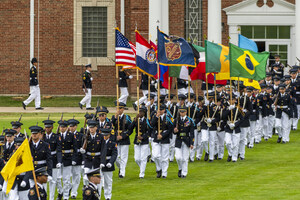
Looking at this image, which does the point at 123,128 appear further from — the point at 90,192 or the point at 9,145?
the point at 90,192

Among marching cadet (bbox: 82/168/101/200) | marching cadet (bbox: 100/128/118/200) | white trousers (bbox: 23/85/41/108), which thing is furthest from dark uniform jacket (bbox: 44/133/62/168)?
white trousers (bbox: 23/85/41/108)

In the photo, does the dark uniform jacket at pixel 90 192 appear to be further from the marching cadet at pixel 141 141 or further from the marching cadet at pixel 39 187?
the marching cadet at pixel 141 141

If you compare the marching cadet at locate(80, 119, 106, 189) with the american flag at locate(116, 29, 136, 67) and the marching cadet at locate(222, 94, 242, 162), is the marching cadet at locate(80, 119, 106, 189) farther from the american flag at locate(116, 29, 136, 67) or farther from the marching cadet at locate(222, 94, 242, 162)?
the marching cadet at locate(222, 94, 242, 162)

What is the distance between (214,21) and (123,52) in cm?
1657

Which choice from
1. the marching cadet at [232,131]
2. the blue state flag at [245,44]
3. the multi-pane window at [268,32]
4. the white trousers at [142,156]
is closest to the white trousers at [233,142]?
the marching cadet at [232,131]

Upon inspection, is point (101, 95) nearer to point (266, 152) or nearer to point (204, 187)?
point (266, 152)

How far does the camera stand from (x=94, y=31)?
1581 inches

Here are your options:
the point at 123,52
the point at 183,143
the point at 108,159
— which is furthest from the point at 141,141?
the point at 108,159

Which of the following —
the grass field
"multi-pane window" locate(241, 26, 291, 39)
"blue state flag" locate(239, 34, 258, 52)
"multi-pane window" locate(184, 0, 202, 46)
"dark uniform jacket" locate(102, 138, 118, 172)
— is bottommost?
the grass field

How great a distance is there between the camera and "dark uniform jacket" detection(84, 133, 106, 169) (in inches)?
705

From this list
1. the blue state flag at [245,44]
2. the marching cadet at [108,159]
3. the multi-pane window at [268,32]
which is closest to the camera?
the marching cadet at [108,159]

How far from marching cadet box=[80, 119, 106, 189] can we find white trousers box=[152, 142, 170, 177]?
3.17 metres

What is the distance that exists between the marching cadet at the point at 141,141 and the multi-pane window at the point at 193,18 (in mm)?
18465

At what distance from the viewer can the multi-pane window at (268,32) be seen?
128 feet
